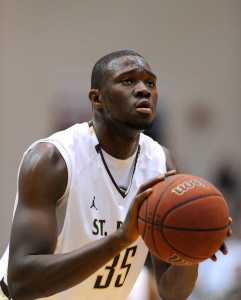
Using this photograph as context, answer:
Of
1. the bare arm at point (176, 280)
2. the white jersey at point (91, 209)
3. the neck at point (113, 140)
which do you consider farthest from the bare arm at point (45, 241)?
the bare arm at point (176, 280)

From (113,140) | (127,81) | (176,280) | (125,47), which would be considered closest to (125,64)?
(127,81)

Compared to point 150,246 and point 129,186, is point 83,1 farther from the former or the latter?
point 150,246

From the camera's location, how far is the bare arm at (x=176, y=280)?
2.97 meters

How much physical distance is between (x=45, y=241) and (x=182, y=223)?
2.28ft

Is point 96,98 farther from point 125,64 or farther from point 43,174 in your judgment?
point 43,174

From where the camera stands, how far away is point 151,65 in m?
5.98

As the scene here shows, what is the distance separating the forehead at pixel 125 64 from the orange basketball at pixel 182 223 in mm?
928

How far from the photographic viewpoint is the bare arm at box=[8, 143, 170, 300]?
2.17m

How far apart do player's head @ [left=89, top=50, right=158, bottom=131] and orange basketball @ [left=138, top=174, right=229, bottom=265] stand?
62 cm

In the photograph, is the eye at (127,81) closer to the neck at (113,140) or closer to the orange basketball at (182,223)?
the neck at (113,140)

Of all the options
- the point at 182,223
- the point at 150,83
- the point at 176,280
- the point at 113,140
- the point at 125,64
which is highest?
the point at 125,64

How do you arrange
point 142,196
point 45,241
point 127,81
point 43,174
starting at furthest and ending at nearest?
point 127,81 → point 43,174 → point 45,241 → point 142,196

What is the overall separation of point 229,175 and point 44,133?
2.24 metres

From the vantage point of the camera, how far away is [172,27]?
606 cm
